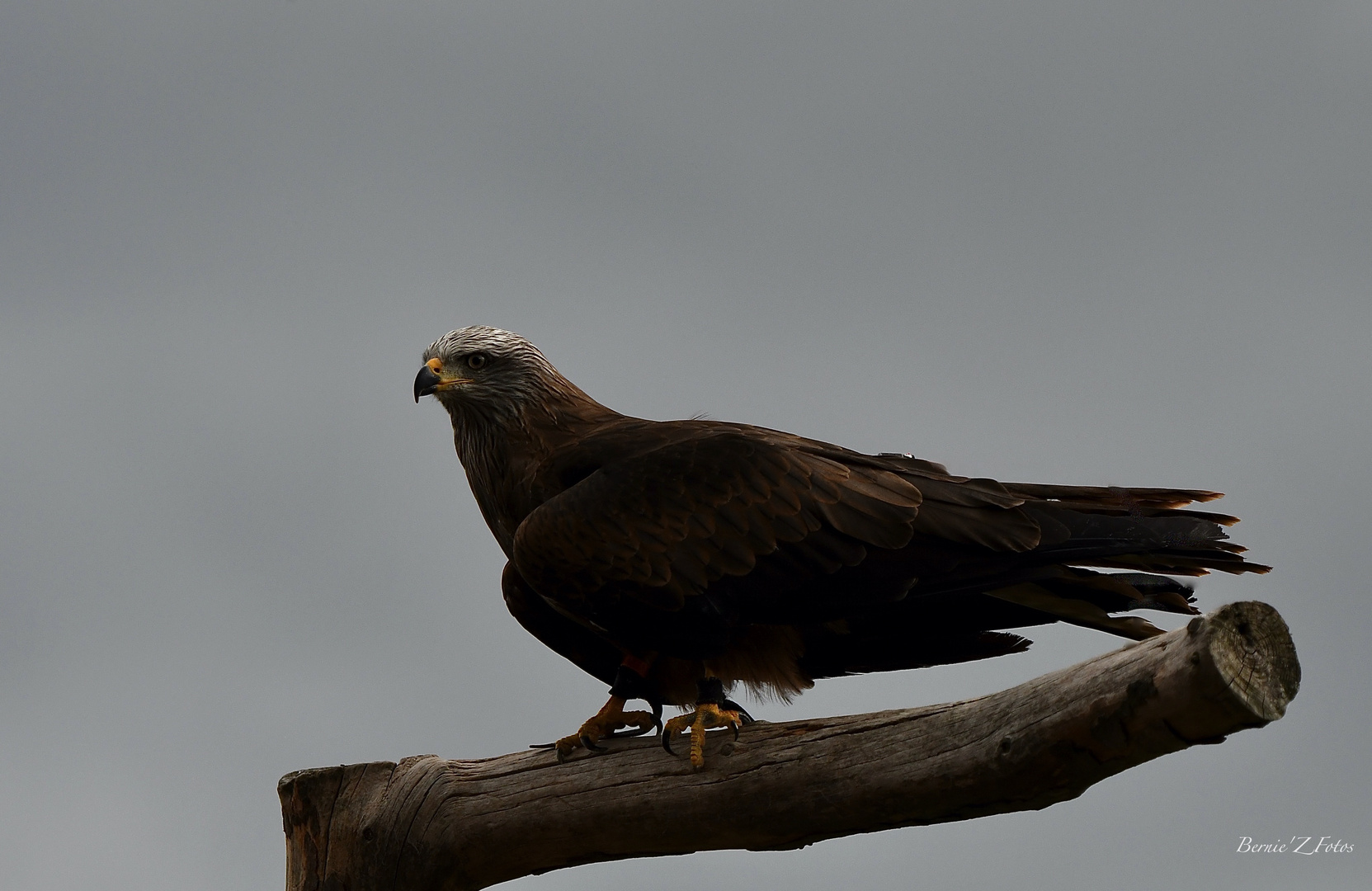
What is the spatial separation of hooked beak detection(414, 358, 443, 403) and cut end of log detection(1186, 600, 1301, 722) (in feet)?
11.5

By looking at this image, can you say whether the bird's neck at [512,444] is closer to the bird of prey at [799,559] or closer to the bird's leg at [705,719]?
the bird of prey at [799,559]

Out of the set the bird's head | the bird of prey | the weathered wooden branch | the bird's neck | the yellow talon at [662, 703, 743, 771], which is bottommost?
the weathered wooden branch

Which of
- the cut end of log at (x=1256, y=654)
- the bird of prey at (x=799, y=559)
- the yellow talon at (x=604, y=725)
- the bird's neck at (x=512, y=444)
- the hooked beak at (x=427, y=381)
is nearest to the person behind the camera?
the cut end of log at (x=1256, y=654)

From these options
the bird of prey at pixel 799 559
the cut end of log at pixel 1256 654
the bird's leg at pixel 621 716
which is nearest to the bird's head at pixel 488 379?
the bird of prey at pixel 799 559

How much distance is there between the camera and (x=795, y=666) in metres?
5.23

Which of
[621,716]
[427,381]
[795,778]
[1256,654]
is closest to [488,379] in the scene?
[427,381]

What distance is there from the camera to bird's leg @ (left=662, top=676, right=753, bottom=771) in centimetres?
464

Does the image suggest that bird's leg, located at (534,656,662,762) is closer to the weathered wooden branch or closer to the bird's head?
the weathered wooden branch

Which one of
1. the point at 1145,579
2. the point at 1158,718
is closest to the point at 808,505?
the point at 1145,579

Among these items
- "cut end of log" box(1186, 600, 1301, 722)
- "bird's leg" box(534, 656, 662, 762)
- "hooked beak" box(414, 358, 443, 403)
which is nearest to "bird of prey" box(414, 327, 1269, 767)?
"bird's leg" box(534, 656, 662, 762)

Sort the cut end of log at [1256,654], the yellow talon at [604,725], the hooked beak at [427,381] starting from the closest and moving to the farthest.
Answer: the cut end of log at [1256,654], the yellow talon at [604,725], the hooked beak at [427,381]

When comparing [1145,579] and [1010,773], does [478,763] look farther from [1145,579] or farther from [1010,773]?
[1145,579]

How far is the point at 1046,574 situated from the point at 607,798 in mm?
1813

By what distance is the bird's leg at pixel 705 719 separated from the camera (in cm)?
464
